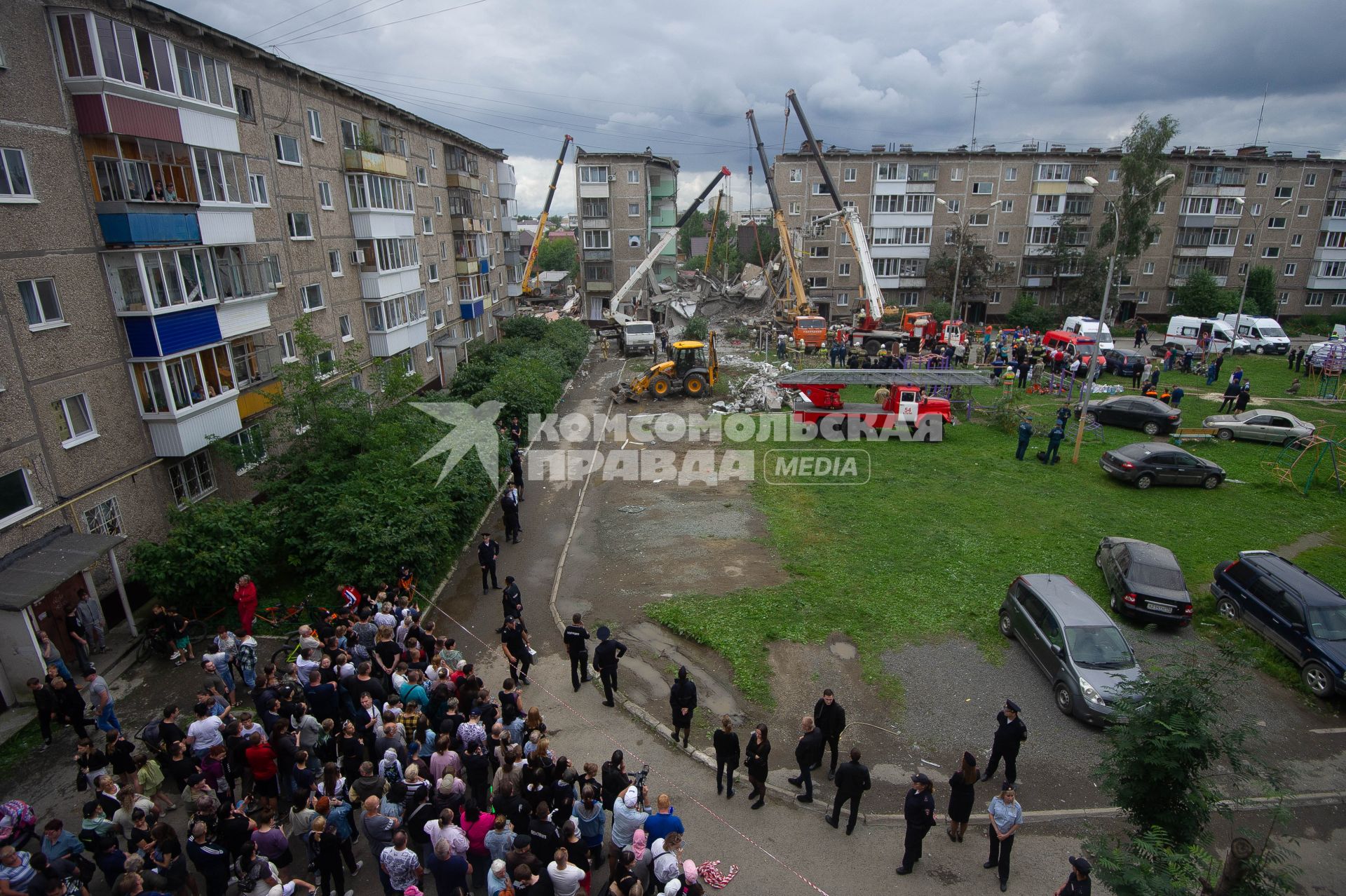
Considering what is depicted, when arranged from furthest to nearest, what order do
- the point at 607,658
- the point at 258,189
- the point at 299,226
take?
the point at 299,226, the point at 258,189, the point at 607,658

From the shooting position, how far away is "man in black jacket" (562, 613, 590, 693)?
10.7 metres

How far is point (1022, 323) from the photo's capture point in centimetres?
4766

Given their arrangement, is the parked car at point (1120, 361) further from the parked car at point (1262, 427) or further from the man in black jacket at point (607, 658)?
the man in black jacket at point (607, 658)

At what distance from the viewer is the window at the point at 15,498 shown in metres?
11.1

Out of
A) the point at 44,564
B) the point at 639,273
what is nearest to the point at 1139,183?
the point at 639,273

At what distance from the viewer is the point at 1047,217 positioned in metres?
49.4

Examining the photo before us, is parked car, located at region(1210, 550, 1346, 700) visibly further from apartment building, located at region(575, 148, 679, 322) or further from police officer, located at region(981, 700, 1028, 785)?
apartment building, located at region(575, 148, 679, 322)

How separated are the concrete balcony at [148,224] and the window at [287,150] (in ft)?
20.5

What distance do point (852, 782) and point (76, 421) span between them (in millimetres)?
14790

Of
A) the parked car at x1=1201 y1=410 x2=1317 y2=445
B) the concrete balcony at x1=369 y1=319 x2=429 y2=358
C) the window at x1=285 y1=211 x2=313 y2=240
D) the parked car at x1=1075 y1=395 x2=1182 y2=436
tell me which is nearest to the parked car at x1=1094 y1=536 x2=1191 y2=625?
the parked car at x1=1075 y1=395 x2=1182 y2=436

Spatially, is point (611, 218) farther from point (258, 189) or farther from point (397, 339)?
point (258, 189)

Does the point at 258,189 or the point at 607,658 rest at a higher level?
the point at 258,189

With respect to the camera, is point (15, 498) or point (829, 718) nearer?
point (829, 718)

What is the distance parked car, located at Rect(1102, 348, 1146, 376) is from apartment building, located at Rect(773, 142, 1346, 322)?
18.1 m
